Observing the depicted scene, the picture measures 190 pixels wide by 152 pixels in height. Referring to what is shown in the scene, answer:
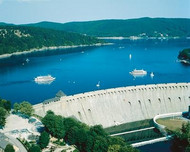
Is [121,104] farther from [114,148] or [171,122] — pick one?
[114,148]

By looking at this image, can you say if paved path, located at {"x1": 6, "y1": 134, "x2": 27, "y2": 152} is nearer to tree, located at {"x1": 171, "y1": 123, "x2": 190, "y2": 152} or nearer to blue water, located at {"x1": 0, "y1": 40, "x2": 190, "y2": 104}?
tree, located at {"x1": 171, "y1": 123, "x2": 190, "y2": 152}

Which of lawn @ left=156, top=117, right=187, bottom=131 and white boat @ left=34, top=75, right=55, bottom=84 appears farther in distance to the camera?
white boat @ left=34, top=75, right=55, bottom=84

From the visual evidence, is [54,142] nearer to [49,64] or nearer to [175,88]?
[175,88]

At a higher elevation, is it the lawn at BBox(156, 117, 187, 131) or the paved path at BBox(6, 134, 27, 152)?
the paved path at BBox(6, 134, 27, 152)

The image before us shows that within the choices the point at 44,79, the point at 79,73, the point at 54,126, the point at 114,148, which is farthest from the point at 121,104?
the point at 79,73

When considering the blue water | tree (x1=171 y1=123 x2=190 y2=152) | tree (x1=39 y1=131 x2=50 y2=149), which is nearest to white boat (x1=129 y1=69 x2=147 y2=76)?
the blue water

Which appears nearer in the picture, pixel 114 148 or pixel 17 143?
pixel 114 148

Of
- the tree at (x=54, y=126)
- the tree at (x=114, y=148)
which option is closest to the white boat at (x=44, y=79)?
the tree at (x=54, y=126)

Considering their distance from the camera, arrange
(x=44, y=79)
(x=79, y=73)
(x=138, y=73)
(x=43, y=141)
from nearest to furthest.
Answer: (x=43, y=141), (x=44, y=79), (x=138, y=73), (x=79, y=73)

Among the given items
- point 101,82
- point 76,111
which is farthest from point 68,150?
point 101,82
